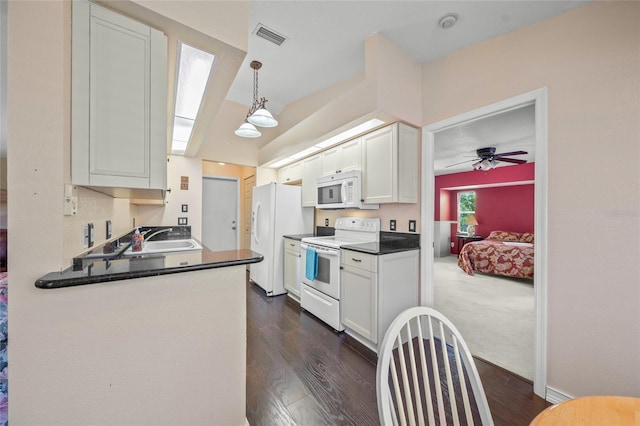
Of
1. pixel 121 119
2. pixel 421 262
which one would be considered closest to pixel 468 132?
pixel 421 262

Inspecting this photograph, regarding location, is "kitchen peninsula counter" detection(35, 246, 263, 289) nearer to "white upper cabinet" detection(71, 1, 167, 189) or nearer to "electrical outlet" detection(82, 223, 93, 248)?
"electrical outlet" detection(82, 223, 93, 248)

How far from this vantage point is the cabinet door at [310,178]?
3384 millimetres

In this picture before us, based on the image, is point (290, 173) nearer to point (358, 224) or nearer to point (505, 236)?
point (358, 224)

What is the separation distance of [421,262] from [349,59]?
2258mm

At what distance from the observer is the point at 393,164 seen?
91.8 inches

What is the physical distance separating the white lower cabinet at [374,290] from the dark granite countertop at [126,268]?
3.78 ft

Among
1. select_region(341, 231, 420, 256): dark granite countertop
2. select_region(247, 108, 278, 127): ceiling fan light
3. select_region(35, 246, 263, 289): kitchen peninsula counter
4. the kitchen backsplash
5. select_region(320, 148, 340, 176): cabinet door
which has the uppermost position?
select_region(247, 108, 278, 127): ceiling fan light

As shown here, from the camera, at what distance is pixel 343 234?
3.21 m

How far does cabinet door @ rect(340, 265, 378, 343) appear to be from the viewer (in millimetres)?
2125

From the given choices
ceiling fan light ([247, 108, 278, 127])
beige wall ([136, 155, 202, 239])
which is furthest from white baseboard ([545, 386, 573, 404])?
beige wall ([136, 155, 202, 239])

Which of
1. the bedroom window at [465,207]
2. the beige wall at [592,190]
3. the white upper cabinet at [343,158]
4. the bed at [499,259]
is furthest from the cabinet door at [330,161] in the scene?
the bedroom window at [465,207]

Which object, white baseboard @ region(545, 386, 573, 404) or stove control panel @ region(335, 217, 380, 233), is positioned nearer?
white baseboard @ region(545, 386, 573, 404)

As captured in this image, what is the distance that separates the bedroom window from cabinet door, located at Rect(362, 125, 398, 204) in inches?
240

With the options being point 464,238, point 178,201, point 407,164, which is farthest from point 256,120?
point 464,238
